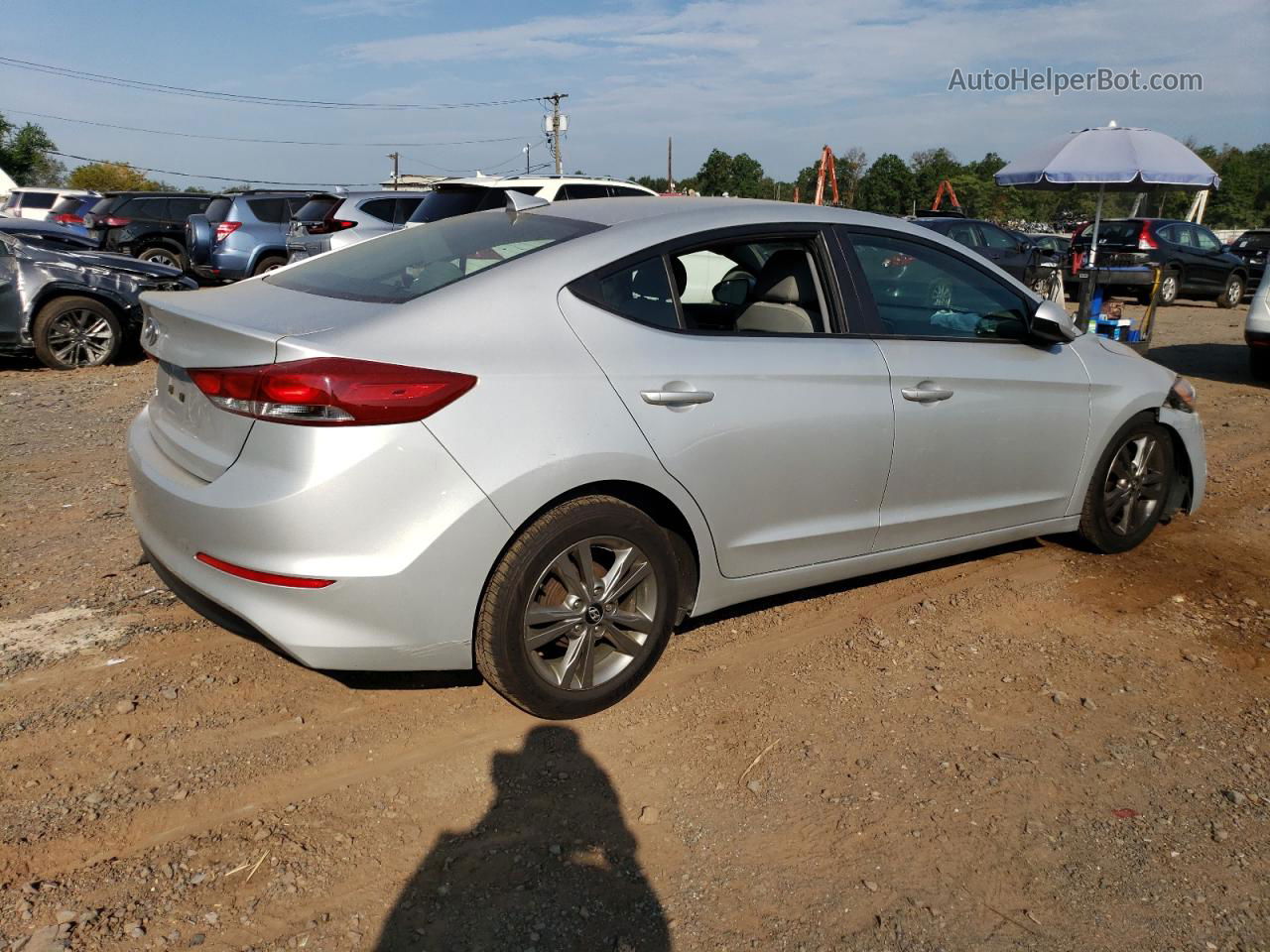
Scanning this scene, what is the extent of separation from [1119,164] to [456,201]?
7.84 meters

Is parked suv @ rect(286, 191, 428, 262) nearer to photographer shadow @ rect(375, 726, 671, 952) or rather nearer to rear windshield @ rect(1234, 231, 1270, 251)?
photographer shadow @ rect(375, 726, 671, 952)

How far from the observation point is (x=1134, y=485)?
16.4 feet

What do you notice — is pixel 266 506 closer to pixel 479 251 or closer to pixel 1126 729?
pixel 479 251

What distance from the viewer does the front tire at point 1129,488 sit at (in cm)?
481

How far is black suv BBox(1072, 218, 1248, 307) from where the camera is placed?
18.8 m

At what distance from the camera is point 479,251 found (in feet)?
11.6

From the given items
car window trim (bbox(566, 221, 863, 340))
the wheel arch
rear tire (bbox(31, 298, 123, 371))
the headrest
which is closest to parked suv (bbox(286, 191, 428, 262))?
rear tire (bbox(31, 298, 123, 371))

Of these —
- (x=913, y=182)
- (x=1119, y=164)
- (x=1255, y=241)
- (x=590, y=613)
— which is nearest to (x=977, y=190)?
(x=913, y=182)

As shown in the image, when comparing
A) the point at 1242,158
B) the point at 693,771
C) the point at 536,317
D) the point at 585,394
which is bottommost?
the point at 693,771

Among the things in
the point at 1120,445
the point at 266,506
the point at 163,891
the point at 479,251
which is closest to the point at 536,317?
the point at 479,251

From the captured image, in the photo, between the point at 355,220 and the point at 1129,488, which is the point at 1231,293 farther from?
the point at 1129,488

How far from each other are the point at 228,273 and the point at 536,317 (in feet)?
47.1

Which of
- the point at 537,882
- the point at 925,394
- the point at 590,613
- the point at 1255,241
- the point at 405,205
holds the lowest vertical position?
the point at 537,882

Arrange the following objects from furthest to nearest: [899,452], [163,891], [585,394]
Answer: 1. [899,452]
2. [585,394]
3. [163,891]
